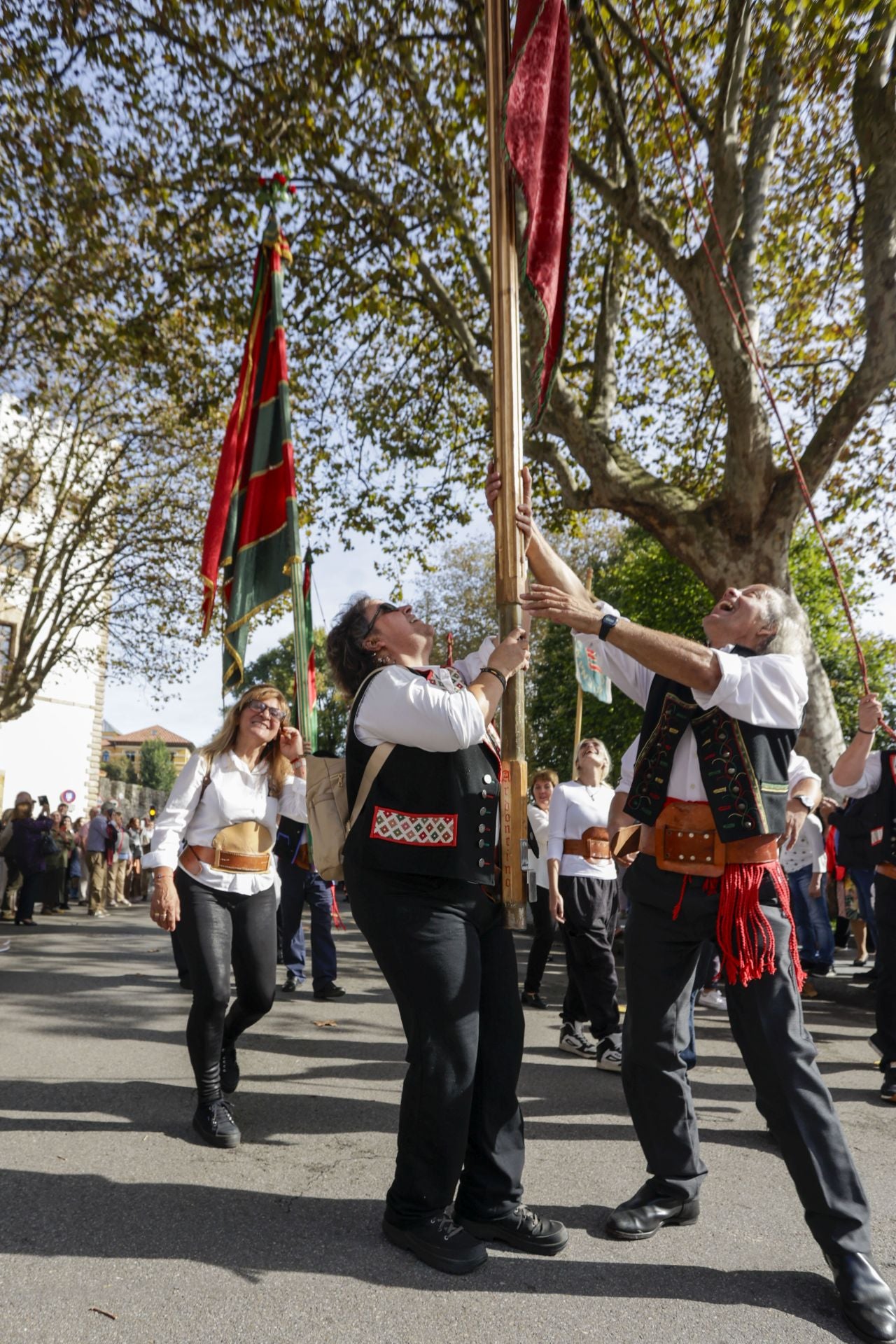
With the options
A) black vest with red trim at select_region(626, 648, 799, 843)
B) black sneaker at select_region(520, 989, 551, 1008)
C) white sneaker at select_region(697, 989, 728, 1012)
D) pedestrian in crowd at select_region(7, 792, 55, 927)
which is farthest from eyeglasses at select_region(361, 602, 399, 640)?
pedestrian in crowd at select_region(7, 792, 55, 927)

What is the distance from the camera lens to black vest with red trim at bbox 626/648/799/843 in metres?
3.25

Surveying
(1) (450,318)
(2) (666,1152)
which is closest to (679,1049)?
(2) (666,1152)

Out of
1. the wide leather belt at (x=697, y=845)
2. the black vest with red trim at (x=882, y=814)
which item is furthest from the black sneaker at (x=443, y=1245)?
the black vest with red trim at (x=882, y=814)

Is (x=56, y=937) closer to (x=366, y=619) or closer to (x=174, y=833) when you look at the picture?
(x=174, y=833)

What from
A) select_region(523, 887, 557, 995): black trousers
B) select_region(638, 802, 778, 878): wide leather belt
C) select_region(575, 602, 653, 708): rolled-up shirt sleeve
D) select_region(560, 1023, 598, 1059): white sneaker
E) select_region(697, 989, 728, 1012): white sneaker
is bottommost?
select_region(697, 989, 728, 1012): white sneaker

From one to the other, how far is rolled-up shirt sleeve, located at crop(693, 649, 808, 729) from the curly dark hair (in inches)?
45.8

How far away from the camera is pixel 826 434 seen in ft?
35.6

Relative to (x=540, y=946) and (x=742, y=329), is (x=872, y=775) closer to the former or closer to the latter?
(x=742, y=329)

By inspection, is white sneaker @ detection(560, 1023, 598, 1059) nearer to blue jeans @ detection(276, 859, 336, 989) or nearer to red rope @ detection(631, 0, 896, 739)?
blue jeans @ detection(276, 859, 336, 989)

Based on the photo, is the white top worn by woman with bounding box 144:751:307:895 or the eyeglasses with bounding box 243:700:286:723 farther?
the eyeglasses with bounding box 243:700:286:723

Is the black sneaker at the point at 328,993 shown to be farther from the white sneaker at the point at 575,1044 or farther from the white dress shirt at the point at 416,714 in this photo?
the white dress shirt at the point at 416,714

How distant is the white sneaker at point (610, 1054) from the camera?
6.02 m

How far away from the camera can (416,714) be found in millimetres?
3223

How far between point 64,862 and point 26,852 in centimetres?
349
